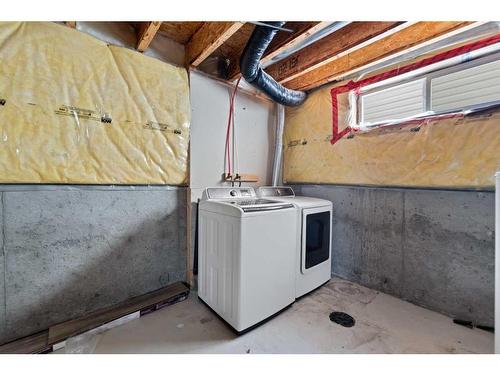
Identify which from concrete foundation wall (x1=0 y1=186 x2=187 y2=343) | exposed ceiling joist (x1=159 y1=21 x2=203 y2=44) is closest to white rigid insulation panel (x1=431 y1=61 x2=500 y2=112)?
exposed ceiling joist (x1=159 y1=21 x2=203 y2=44)

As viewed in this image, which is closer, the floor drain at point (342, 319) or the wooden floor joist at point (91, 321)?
the wooden floor joist at point (91, 321)

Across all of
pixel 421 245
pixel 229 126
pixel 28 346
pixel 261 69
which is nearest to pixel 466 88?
pixel 421 245

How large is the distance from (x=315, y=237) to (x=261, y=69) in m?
1.65

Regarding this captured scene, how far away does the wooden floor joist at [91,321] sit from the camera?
4.15 ft

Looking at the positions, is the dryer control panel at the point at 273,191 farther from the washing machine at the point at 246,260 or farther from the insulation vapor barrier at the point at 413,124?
the washing machine at the point at 246,260

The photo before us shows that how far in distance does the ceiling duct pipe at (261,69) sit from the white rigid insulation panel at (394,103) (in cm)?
75

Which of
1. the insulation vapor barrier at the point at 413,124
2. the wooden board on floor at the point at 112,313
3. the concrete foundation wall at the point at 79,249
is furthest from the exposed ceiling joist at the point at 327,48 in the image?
the wooden board on floor at the point at 112,313

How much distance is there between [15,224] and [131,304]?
3.09 feet

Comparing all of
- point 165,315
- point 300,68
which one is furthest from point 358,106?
point 165,315

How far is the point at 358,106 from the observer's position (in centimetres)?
226

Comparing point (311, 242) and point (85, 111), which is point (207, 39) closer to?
point (85, 111)

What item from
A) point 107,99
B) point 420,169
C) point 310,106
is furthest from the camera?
point 310,106

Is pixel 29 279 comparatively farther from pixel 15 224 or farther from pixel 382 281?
pixel 382 281

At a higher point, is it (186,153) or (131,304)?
(186,153)
